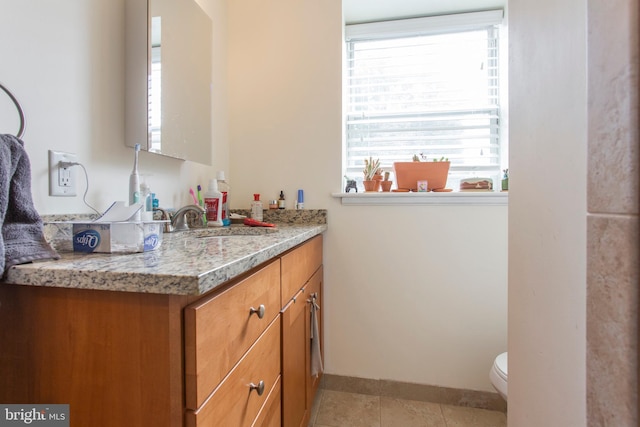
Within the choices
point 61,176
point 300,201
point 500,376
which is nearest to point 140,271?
point 61,176

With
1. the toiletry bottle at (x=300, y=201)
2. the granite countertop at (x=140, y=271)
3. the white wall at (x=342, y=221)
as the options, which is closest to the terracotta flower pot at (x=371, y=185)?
the white wall at (x=342, y=221)

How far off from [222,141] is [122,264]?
3.98 feet

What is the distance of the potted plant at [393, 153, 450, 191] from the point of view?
5.12ft

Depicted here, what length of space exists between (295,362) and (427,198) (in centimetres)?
97

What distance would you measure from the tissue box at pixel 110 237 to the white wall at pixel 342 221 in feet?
1.84

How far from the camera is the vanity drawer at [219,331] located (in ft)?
1.64

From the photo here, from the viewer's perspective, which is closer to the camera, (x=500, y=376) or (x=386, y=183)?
(x=500, y=376)

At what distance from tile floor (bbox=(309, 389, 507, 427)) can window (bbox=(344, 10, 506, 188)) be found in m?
1.15

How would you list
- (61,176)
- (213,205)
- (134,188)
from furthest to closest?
(213,205) → (134,188) → (61,176)

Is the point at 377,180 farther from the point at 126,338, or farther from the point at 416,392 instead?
the point at 126,338

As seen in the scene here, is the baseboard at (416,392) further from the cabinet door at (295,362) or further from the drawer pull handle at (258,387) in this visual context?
the drawer pull handle at (258,387)

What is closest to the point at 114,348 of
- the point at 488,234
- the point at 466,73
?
the point at 488,234

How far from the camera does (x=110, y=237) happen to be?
2.24 feet

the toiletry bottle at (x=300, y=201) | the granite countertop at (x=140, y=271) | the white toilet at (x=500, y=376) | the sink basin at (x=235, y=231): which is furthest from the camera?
the toiletry bottle at (x=300, y=201)
